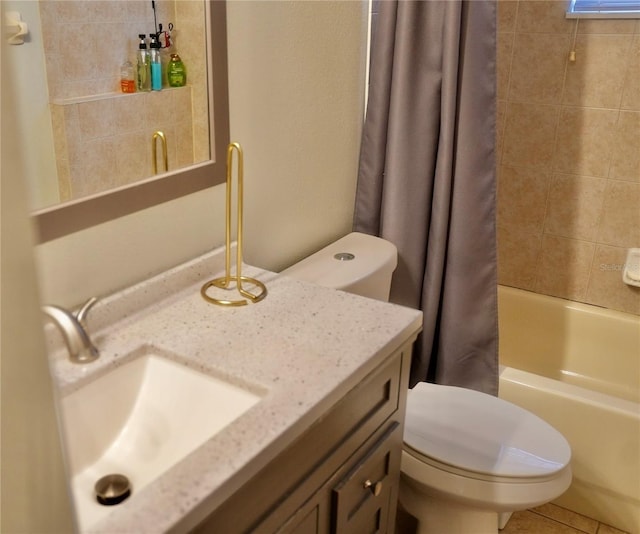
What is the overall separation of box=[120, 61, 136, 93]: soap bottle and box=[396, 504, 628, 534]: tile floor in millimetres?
1511

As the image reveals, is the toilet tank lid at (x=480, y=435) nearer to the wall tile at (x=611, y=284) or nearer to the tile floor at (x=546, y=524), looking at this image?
the tile floor at (x=546, y=524)

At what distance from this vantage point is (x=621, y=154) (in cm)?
245

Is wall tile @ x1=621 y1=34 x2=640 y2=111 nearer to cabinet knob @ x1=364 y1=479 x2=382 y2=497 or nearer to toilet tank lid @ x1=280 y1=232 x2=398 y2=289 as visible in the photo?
toilet tank lid @ x1=280 y1=232 x2=398 y2=289

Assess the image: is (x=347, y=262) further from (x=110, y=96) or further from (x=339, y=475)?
(x=110, y=96)

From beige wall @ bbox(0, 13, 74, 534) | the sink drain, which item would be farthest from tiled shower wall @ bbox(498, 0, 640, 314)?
beige wall @ bbox(0, 13, 74, 534)

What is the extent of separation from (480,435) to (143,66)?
3.79 ft

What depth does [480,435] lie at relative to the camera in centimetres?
168

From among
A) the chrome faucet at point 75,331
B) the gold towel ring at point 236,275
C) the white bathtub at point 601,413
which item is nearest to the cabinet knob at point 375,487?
the gold towel ring at point 236,275

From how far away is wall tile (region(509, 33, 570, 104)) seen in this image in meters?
2.46

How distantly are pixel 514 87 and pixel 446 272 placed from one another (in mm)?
1114

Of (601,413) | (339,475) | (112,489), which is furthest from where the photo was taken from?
(601,413)

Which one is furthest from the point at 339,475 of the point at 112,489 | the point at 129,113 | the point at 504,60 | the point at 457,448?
the point at 504,60

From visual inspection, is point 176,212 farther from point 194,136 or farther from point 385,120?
point 385,120

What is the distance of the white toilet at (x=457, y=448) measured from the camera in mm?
1562
